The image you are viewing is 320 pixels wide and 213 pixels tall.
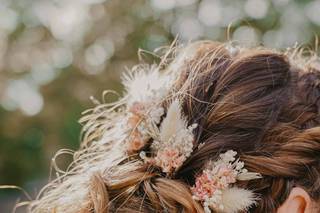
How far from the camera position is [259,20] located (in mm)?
13320

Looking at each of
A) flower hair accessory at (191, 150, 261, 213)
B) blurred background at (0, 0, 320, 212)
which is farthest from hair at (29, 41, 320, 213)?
blurred background at (0, 0, 320, 212)

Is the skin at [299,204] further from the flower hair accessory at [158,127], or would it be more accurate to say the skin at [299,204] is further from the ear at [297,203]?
the flower hair accessory at [158,127]

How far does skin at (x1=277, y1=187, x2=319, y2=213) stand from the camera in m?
1.66

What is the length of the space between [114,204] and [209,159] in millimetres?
246

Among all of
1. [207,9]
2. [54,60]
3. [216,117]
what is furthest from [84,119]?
[54,60]

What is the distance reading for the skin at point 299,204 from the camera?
5.46 feet

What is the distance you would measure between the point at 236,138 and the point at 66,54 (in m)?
14.1

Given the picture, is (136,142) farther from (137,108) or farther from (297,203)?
(297,203)

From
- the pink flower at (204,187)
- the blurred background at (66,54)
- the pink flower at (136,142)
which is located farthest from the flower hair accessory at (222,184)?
the blurred background at (66,54)

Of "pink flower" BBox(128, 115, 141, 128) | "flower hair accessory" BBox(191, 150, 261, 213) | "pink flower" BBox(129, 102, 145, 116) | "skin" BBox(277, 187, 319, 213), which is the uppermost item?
"pink flower" BBox(129, 102, 145, 116)

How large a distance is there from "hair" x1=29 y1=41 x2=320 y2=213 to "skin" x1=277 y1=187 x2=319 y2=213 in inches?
0.8

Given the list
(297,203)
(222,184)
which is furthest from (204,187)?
(297,203)

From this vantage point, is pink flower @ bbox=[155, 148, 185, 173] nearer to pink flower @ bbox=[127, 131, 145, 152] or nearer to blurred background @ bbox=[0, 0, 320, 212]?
pink flower @ bbox=[127, 131, 145, 152]

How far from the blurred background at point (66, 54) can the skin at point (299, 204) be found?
1163 centimetres
